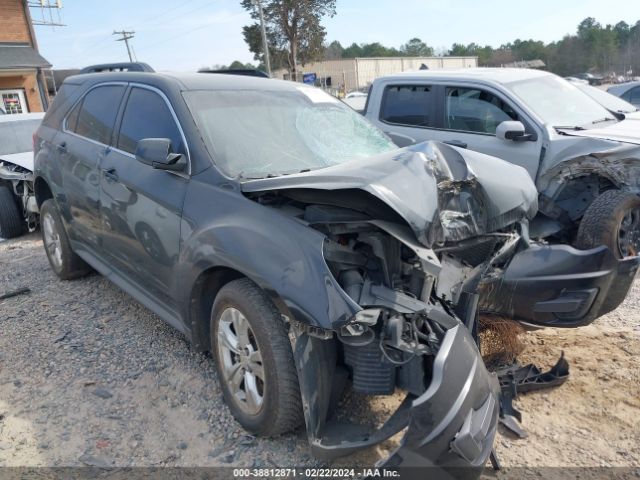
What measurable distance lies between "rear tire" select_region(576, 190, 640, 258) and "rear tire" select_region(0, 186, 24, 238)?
22.9ft

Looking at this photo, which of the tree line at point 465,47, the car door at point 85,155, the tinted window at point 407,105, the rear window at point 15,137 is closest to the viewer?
the car door at point 85,155

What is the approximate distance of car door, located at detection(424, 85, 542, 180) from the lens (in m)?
5.53

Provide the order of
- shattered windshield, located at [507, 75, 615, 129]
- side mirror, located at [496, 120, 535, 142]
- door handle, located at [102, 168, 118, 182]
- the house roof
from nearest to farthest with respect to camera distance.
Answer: door handle, located at [102, 168, 118, 182] → side mirror, located at [496, 120, 535, 142] → shattered windshield, located at [507, 75, 615, 129] → the house roof

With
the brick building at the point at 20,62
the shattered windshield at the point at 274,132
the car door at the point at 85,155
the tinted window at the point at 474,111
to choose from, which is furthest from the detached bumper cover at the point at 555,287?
the brick building at the point at 20,62

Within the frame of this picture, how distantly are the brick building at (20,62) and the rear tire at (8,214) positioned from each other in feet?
60.5

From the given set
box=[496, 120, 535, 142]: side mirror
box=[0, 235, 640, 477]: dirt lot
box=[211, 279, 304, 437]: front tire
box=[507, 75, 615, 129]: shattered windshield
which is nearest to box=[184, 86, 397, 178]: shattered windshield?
box=[211, 279, 304, 437]: front tire

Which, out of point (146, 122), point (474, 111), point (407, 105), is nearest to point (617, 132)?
point (474, 111)

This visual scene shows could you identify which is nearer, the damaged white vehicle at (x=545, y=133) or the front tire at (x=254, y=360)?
the front tire at (x=254, y=360)

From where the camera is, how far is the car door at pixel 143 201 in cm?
316

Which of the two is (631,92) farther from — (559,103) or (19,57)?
(19,57)

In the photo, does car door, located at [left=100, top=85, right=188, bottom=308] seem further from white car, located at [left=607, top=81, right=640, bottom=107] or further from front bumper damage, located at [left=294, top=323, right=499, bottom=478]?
white car, located at [left=607, top=81, right=640, bottom=107]

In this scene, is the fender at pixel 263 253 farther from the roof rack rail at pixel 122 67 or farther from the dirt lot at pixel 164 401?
the roof rack rail at pixel 122 67

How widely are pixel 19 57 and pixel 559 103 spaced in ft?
78.4

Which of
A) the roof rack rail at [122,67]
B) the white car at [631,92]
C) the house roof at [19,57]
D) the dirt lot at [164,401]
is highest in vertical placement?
the house roof at [19,57]
